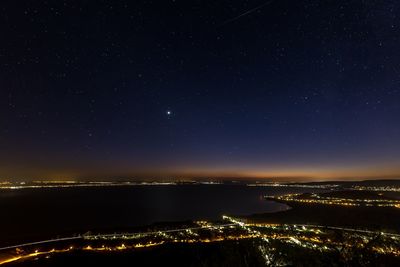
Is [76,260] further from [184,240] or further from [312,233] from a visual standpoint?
[312,233]

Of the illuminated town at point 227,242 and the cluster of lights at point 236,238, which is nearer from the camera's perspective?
the illuminated town at point 227,242

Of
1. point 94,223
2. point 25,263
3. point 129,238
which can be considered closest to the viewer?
point 25,263

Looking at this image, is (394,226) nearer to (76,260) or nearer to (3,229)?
(76,260)

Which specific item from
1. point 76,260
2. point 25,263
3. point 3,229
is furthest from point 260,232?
point 3,229

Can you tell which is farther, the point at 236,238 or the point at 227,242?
the point at 236,238

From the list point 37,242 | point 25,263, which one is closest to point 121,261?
point 25,263

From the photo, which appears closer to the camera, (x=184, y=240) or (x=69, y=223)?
(x=184, y=240)

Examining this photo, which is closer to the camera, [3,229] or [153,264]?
[153,264]

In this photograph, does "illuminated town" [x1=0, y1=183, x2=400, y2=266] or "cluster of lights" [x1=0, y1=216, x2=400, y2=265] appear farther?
"cluster of lights" [x1=0, y1=216, x2=400, y2=265]

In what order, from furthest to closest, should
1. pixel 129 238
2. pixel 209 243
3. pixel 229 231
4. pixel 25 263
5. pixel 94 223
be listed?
pixel 94 223 → pixel 229 231 → pixel 129 238 → pixel 209 243 → pixel 25 263
